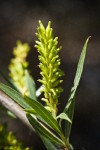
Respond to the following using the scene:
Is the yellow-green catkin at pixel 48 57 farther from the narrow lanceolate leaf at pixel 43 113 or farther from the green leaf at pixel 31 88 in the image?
the green leaf at pixel 31 88

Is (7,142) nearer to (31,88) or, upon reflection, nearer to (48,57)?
(31,88)

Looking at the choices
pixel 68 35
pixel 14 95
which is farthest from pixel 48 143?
pixel 68 35

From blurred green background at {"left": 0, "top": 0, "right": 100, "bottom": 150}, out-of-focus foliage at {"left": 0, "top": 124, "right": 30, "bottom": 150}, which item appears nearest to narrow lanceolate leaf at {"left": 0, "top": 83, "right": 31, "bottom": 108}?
out-of-focus foliage at {"left": 0, "top": 124, "right": 30, "bottom": 150}

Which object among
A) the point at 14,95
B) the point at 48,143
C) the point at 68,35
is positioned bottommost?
the point at 48,143

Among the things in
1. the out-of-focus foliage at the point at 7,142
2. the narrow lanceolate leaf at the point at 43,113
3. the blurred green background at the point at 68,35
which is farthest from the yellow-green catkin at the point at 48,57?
the blurred green background at the point at 68,35

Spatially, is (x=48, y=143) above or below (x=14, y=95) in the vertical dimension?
below

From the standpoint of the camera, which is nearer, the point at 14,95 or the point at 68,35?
the point at 14,95

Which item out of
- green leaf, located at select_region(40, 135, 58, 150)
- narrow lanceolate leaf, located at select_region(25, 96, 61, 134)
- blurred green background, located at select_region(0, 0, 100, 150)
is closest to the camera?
narrow lanceolate leaf, located at select_region(25, 96, 61, 134)

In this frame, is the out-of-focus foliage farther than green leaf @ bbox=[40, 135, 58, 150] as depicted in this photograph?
Yes

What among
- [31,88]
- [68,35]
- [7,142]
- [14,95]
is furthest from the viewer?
[68,35]

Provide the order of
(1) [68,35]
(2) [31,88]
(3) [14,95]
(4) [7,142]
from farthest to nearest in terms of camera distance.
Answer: (1) [68,35] → (2) [31,88] → (4) [7,142] → (3) [14,95]

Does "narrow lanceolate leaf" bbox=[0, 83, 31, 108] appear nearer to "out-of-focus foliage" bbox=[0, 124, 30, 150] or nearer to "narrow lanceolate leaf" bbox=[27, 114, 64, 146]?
"narrow lanceolate leaf" bbox=[27, 114, 64, 146]
